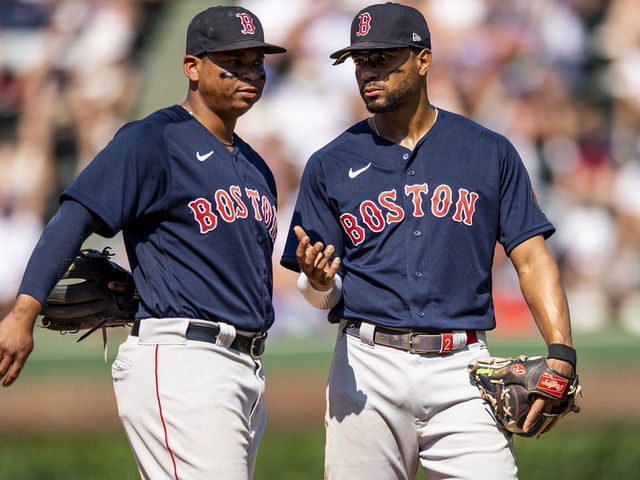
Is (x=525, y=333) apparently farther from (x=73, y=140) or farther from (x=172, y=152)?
(x=172, y=152)

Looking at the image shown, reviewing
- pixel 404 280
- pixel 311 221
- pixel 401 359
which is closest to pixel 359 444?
pixel 401 359

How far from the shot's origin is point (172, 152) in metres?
3.22

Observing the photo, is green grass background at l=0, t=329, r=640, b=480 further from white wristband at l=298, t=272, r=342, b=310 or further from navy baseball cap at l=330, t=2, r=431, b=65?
navy baseball cap at l=330, t=2, r=431, b=65

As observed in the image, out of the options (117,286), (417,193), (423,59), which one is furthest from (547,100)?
(117,286)

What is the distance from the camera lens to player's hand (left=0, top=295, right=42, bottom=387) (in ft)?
9.11

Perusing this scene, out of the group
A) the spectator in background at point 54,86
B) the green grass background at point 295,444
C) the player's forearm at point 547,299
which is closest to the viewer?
the player's forearm at point 547,299

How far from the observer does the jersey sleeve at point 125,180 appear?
9.90ft

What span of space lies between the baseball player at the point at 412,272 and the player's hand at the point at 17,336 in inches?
34.3

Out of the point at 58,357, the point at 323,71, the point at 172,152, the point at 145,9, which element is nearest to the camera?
the point at 172,152

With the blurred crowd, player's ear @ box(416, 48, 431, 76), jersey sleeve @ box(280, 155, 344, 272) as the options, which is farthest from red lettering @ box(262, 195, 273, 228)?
the blurred crowd

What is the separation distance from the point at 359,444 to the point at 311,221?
2.57 ft

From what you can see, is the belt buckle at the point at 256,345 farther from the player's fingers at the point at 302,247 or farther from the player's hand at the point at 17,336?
the player's hand at the point at 17,336

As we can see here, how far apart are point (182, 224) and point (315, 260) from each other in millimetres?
434

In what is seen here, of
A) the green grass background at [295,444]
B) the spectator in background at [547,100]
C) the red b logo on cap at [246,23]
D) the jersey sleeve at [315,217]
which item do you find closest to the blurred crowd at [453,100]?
the spectator in background at [547,100]
